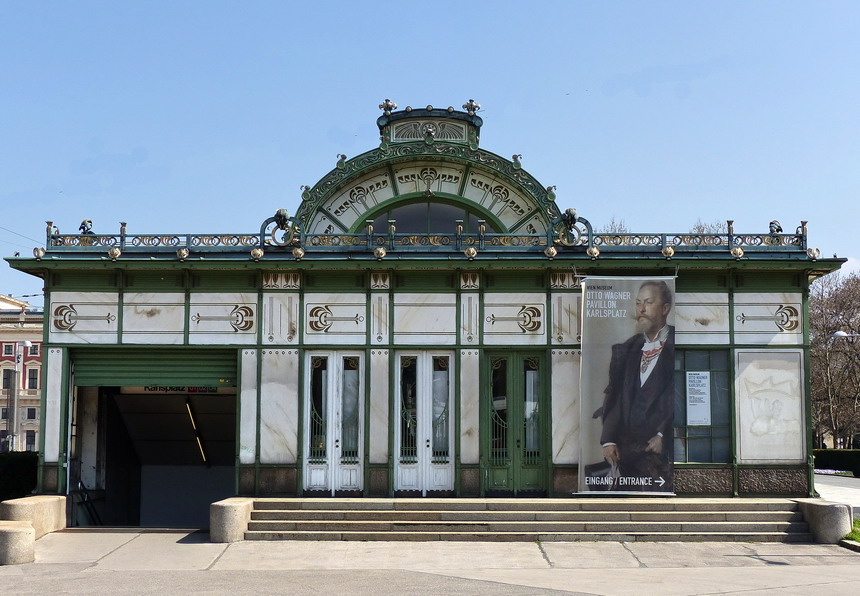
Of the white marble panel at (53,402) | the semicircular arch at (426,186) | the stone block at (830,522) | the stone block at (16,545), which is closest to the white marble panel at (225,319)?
the semicircular arch at (426,186)

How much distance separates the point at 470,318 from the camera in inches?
691

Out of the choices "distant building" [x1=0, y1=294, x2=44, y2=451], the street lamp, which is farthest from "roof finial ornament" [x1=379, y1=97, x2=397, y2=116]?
"distant building" [x1=0, y1=294, x2=44, y2=451]

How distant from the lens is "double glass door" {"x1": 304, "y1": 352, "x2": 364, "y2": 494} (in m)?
17.4

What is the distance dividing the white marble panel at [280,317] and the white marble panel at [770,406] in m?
8.36

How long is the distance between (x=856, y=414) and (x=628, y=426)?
3577cm

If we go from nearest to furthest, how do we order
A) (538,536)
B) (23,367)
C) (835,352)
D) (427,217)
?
(538,536) < (427,217) < (835,352) < (23,367)

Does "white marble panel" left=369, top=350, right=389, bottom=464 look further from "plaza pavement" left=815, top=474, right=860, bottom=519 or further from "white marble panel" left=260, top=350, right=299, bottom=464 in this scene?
"plaza pavement" left=815, top=474, right=860, bottom=519

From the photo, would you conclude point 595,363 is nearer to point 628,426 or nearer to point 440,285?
point 628,426

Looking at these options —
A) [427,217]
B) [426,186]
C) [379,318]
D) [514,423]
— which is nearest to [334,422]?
[379,318]

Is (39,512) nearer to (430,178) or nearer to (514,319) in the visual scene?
(514,319)

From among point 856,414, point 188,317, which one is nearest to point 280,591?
point 188,317

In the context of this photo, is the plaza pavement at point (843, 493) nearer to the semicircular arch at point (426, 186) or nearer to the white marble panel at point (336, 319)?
the semicircular arch at point (426, 186)

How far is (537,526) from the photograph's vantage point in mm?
15758

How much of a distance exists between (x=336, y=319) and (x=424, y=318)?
167 cm
